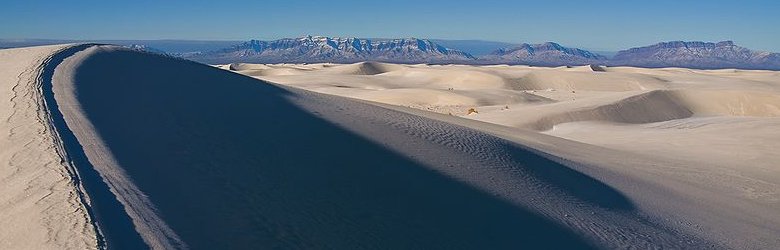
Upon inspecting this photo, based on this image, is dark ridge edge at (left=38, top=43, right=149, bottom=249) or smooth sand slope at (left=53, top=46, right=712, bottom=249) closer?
dark ridge edge at (left=38, top=43, right=149, bottom=249)

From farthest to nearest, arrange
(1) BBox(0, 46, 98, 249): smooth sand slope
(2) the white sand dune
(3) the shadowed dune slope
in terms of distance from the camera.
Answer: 1. (3) the shadowed dune slope
2. (2) the white sand dune
3. (1) BBox(0, 46, 98, 249): smooth sand slope

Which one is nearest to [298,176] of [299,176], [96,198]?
[299,176]

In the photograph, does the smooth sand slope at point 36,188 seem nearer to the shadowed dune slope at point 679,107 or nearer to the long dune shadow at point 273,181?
the long dune shadow at point 273,181

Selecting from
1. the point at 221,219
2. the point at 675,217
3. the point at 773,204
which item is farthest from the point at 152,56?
the point at 773,204

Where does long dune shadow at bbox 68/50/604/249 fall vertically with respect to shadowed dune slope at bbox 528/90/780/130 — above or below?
above

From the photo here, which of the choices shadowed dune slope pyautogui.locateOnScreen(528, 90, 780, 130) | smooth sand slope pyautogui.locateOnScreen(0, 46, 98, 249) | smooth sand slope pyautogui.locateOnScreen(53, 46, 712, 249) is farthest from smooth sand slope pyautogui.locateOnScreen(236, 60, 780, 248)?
smooth sand slope pyautogui.locateOnScreen(0, 46, 98, 249)

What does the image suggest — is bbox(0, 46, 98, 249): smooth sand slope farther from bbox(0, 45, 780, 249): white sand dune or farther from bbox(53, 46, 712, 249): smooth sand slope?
bbox(53, 46, 712, 249): smooth sand slope

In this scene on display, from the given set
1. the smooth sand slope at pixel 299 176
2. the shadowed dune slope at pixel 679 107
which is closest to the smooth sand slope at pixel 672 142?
the shadowed dune slope at pixel 679 107

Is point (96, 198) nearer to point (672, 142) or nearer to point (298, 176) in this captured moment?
point (298, 176)
